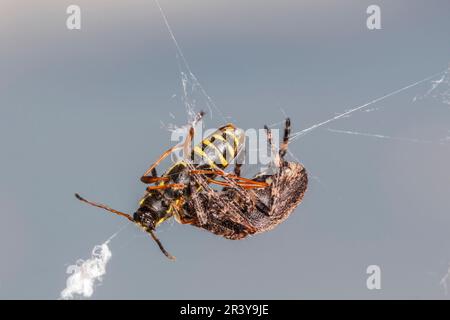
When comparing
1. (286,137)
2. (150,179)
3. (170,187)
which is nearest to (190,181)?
(170,187)

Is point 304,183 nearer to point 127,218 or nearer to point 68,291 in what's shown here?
point 127,218

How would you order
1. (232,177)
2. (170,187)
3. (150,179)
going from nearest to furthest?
(232,177) → (150,179) → (170,187)

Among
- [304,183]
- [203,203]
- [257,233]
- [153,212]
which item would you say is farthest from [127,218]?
[304,183]

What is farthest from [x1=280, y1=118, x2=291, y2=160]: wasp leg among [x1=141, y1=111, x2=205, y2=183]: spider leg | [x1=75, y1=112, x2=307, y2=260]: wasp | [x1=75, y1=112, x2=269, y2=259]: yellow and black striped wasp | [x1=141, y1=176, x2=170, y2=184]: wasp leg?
[x1=141, y1=176, x2=170, y2=184]: wasp leg

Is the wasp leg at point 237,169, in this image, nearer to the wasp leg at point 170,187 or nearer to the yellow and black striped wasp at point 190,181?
the yellow and black striped wasp at point 190,181

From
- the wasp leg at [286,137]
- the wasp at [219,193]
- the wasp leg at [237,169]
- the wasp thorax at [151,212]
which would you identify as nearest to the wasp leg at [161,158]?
the wasp at [219,193]

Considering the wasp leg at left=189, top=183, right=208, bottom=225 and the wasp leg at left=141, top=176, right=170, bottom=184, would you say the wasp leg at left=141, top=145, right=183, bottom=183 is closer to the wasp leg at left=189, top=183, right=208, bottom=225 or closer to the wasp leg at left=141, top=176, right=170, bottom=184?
the wasp leg at left=141, top=176, right=170, bottom=184

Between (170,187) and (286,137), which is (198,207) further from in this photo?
(286,137)
